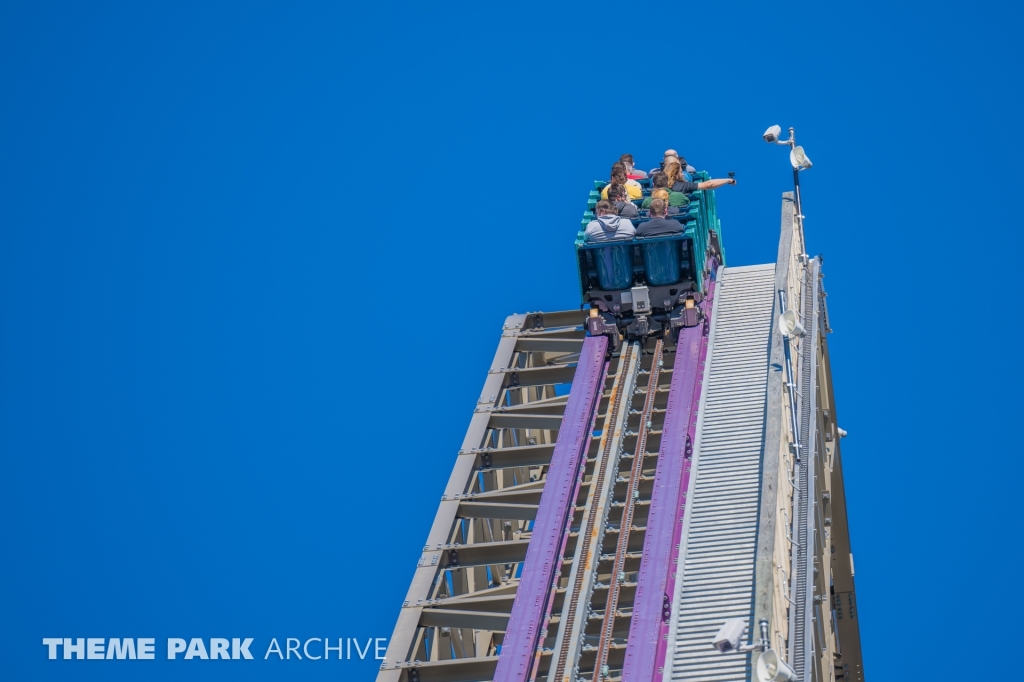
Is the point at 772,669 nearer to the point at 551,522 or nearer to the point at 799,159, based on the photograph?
the point at 551,522

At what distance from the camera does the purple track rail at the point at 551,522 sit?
2039 centimetres

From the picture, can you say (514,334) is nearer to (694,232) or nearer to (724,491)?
(694,232)

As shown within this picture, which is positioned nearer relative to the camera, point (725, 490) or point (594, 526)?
point (725, 490)

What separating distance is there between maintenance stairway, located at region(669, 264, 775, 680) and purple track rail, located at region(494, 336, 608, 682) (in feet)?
4.62

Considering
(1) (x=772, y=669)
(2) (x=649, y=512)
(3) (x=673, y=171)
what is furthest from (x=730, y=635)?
(3) (x=673, y=171)

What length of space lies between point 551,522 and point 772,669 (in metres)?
5.72

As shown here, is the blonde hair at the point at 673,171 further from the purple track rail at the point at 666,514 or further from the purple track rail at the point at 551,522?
the purple track rail at the point at 551,522

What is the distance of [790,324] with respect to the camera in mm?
21141

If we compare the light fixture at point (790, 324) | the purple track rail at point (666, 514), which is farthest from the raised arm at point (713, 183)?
the light fixture at point (790, 324)

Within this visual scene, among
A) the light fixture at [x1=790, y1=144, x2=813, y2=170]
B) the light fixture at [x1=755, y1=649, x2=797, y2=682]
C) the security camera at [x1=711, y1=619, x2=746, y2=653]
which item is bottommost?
the security camera at [x1=711, y1=619, x2=746, y2=653]

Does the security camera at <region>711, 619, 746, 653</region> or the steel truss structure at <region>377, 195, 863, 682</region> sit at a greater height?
the steel truss structure at <region>377, 195, 863, 682</region>

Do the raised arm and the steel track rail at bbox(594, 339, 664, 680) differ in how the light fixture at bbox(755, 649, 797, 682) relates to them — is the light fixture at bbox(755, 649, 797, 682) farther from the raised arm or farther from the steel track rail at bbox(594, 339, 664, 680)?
the raised arm

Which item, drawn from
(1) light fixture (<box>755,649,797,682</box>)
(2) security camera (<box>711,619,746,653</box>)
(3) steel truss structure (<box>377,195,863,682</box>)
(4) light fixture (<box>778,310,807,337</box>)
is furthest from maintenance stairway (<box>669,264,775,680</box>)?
(2) security camera (<box>711,619,746,653</box>)

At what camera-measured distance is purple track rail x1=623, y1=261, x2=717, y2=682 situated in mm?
19750
